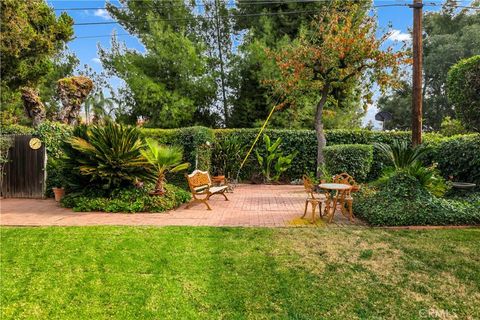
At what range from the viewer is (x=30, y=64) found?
37.4ft

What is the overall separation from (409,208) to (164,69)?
16.1 m

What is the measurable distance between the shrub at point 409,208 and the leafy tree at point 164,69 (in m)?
Result: 13.4

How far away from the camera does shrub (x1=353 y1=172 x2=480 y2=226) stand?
6.11 m

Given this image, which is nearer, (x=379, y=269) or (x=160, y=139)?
(x=379, y=269)

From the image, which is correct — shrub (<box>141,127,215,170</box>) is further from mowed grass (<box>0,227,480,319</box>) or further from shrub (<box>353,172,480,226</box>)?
shrub (<box>353,172,480,226</box>)

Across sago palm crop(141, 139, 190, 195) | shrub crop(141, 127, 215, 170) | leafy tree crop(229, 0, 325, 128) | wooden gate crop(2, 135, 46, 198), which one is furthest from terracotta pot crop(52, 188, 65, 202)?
leafy tree crop(229, 0, 325, 128)

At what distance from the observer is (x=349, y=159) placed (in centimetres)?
976

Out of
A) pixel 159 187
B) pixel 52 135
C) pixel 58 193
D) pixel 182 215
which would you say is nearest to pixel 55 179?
pixel 58 193

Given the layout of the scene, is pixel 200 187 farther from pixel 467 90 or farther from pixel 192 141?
pixel 467 90

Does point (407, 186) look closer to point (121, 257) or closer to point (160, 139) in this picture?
point (121, 257)

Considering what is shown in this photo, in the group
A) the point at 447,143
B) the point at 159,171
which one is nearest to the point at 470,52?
the point at 447,143

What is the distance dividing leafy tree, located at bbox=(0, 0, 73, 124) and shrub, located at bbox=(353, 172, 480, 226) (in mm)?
10900

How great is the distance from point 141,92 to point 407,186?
15.0 meters

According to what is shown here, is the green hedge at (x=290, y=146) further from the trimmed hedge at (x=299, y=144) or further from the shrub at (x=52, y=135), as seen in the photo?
the shrub at (x=52, y=135)
